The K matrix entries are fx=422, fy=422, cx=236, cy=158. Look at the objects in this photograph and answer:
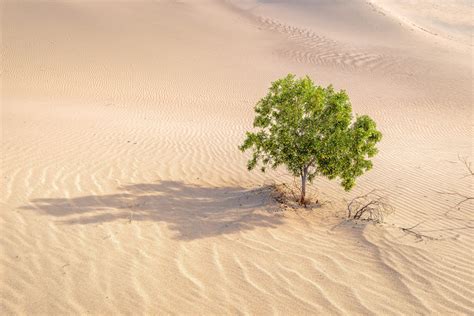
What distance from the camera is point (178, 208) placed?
6781 mm

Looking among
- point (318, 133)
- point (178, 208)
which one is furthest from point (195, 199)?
point (318, 133)

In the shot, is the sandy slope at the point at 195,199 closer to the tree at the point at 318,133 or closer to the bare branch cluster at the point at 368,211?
the bare branch cluster at the point at 368,211

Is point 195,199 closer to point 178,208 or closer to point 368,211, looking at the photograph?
point 178,208

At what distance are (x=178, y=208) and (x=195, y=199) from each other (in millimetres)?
606

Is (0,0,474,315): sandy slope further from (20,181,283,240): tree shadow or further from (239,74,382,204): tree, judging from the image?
(239,74,382,204): tree

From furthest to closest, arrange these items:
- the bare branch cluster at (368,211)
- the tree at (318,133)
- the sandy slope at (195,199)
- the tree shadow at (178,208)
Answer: the tree at (318,133) < the bare branch cluster at (368,211) < the tree shadow at (178,208) < the sandy slope at (195,199)

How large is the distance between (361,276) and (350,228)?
147 centimetres

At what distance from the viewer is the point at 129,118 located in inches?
582

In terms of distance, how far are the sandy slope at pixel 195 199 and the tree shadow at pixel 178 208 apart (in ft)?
0.12

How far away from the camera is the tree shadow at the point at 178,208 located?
602cm

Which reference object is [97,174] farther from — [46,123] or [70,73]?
[70,73]

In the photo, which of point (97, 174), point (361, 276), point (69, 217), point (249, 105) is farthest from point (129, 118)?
point (361, 276)

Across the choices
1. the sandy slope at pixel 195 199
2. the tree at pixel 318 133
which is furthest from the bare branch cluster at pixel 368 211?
the tree at pixel 318 133

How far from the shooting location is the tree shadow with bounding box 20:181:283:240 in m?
6.02
